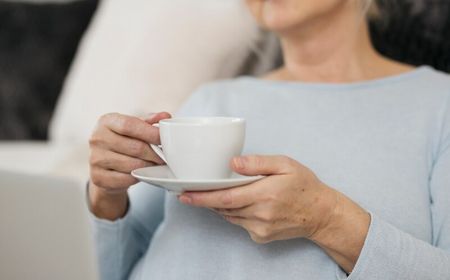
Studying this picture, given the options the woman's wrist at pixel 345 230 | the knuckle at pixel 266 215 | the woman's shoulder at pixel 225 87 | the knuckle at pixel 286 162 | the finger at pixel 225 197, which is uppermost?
the knuckle at pixel 286 162

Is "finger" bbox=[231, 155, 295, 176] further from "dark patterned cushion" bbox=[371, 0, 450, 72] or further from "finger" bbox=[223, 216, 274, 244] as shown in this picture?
"dark patterned cushion" bbox=[371, 0, 450, 72]

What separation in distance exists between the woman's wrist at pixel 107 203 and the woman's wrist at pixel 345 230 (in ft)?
1.00

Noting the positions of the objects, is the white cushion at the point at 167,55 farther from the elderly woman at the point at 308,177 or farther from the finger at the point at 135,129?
the finger at the point at 135,129

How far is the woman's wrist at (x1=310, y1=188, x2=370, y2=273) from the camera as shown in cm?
77

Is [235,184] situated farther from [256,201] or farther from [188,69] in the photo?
[188,69]

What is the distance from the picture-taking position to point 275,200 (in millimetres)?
700

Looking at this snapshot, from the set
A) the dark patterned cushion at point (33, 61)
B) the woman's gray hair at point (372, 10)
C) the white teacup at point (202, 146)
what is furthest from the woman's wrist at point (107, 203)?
the dark patterned cushion at point (33, 61)

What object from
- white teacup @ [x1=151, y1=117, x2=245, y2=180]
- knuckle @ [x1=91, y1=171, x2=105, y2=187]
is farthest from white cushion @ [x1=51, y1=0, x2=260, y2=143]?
white teacup @ [x1=151, y1=117, x2=245, y2=180]

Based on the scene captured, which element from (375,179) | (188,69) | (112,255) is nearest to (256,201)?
(375,179)

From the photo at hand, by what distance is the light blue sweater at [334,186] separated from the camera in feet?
2.77

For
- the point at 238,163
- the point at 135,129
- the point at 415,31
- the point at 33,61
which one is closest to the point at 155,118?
the point at 135,129

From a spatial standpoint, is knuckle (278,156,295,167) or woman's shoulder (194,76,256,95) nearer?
knuckle (278,156,295,167)

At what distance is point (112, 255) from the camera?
98 centimetres

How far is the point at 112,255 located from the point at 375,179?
430 millimetres
